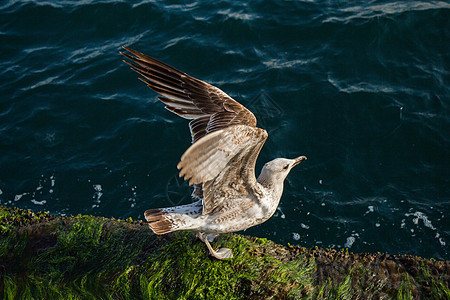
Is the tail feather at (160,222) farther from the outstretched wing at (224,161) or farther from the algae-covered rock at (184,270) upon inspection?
the algae-covered rock at (184,270)

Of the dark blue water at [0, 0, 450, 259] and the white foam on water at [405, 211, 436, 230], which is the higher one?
the dark blue water at [0, 0, 450, 259]

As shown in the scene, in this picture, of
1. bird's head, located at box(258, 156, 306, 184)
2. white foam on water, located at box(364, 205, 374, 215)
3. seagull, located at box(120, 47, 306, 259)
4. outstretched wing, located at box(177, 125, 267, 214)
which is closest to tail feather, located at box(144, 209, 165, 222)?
seagull, located at box(120, 47, 306, 259)

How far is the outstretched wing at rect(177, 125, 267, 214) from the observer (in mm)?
3635

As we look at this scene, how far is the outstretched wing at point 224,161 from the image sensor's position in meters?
3.63

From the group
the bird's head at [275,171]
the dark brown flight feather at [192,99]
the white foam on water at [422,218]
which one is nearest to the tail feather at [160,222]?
the dark brown flight feather at [192,99]

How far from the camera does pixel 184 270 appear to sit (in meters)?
5.14

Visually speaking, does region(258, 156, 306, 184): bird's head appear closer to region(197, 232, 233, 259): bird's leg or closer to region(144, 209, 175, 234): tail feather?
region(197, 232, 233, 259): bird's leg

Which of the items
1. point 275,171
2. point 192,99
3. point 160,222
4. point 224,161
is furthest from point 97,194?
point 224,161

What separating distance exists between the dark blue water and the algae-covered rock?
4.83 feet

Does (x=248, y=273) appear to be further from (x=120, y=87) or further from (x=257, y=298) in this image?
(x=120, y=87)

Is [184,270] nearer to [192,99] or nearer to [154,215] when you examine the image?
[154,215]

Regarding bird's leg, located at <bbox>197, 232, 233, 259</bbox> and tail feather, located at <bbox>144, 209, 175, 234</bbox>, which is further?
bird's leg, located at <bbox>197, 232, 233, 259</bbox>

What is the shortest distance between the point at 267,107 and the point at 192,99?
13.5ft

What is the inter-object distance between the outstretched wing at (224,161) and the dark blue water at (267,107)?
2544 millimetres
